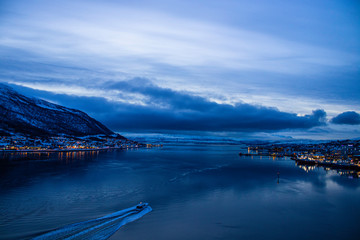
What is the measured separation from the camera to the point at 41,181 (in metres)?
29.1

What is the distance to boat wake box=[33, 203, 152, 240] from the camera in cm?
1310

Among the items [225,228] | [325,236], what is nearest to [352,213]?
[325,236]

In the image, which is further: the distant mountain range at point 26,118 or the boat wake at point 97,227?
the distant mountain range at point 26,118

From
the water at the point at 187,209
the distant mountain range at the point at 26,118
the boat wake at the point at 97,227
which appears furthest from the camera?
the distant mountain range at the point at 26,118

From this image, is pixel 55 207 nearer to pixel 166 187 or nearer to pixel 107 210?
pixel 107 210

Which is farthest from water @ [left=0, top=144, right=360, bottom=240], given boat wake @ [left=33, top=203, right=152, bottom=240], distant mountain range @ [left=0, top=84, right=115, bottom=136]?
distant mountain range @ [left=0, top=84, right=115, bottom=136]

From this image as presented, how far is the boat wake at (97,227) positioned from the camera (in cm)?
1310

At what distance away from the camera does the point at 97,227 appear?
47.8 ft

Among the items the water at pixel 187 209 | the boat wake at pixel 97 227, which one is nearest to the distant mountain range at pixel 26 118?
the water at pixel 187 209

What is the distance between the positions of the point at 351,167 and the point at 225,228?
5922cm

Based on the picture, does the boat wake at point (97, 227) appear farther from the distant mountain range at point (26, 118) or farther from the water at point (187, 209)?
the distant mountain range at point (26, 118)

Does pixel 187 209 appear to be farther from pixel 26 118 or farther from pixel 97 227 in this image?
pixel 26 118

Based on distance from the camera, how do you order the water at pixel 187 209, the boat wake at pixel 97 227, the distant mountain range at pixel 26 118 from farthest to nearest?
the distant mountain range at pixel 26 118, the water at pixel 187 209, the boat wake at pixel 97 227

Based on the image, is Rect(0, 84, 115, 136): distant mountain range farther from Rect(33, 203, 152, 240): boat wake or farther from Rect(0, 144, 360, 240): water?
Rect(33, 203, 152, 240): boat wake
